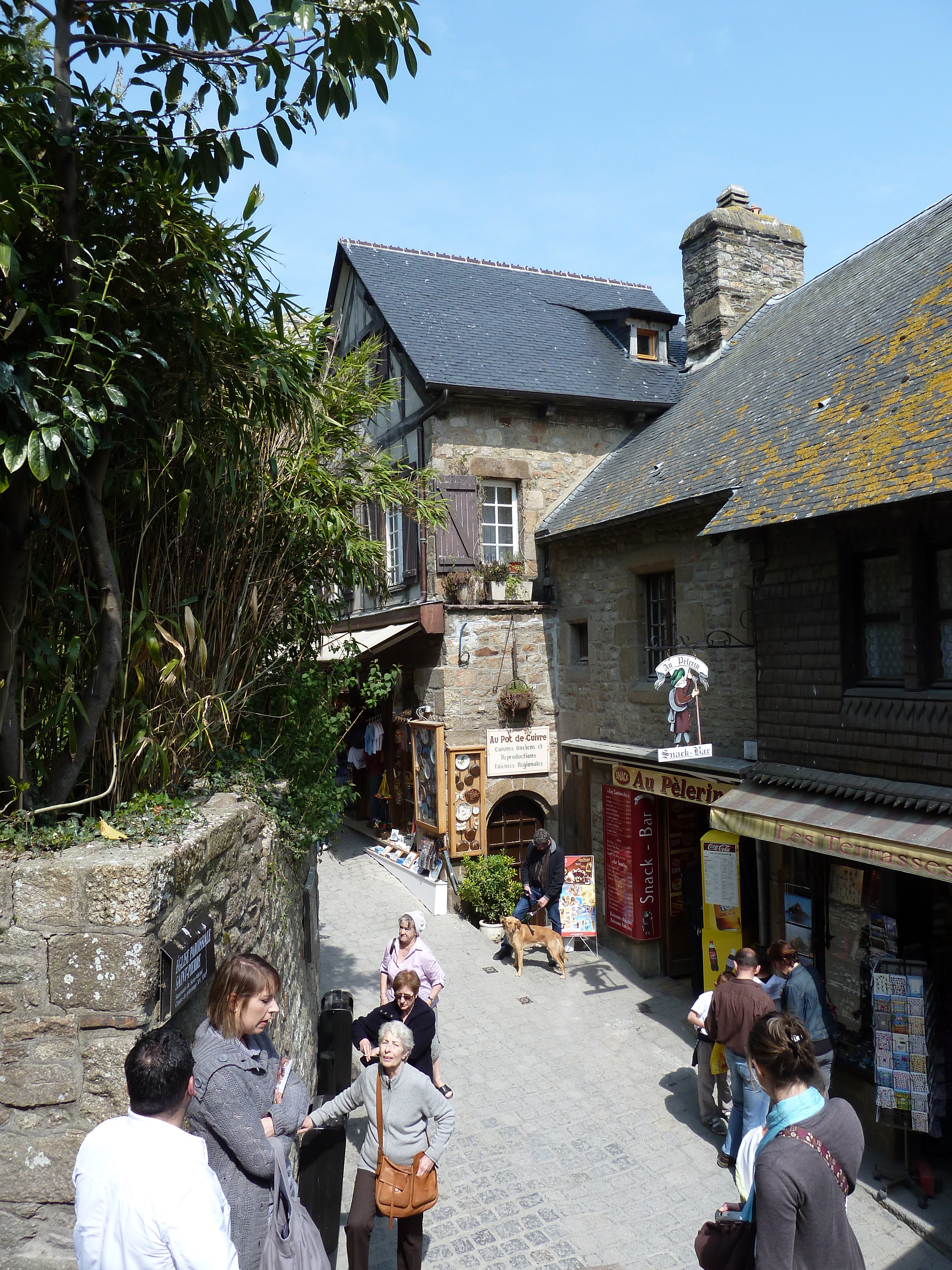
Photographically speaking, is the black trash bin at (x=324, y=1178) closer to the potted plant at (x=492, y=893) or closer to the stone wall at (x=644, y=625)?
the stone wall at (x=644, y=625)

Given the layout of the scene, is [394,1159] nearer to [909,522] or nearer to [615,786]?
[909,522]

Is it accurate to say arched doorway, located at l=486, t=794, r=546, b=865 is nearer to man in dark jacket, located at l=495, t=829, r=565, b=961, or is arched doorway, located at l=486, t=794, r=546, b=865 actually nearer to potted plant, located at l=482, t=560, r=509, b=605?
man in dark jacket, located at l=495, t=829, r=565, b=961

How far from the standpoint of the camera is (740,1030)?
217 inches

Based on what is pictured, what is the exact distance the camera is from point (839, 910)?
22.8ft

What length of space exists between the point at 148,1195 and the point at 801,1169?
1.82m

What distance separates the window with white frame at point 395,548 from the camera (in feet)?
41.3

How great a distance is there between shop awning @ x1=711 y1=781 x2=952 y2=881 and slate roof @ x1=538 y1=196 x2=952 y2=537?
2.13m

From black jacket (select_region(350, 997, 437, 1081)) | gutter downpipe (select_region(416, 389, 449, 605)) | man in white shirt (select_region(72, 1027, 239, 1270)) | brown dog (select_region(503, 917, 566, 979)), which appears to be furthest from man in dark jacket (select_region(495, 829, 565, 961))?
man in white shirt (select_region(72, 1027, 239, 1270))

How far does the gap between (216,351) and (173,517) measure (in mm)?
813

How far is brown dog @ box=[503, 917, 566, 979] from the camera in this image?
31.4ft

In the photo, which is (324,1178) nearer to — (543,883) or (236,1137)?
(236,1137)

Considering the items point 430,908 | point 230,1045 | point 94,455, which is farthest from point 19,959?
point 430,908

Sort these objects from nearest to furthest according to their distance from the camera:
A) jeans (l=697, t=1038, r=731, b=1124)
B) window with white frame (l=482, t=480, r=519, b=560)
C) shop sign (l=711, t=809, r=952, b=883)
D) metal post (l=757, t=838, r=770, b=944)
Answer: shop sign (l=711, t=809, r=952, b=883) < jeans (l=697, t=1038, r=731, b=1124) < metal post (l=757, t=838, r=770, b=944) < window with white frame (l=482, t=480, r=519, b=560)

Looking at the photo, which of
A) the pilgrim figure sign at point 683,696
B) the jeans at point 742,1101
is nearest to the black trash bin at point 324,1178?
the jeans at point 742,1101
